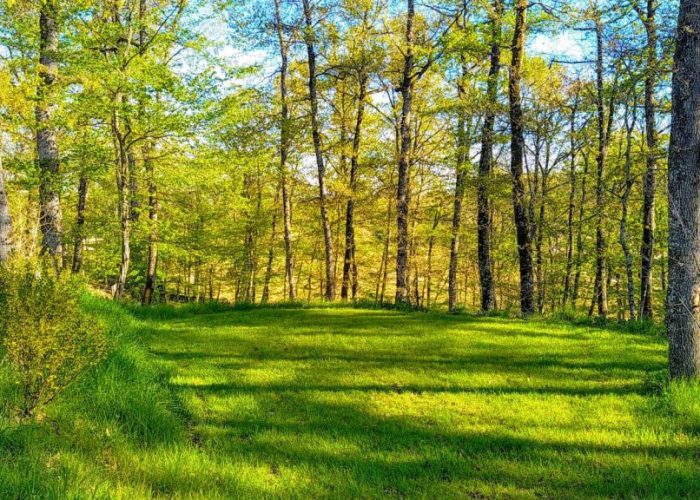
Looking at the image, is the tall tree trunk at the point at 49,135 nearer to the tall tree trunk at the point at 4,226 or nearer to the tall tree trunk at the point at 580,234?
the tall tree trunk at the point at 4,226

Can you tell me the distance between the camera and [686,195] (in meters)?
5.45

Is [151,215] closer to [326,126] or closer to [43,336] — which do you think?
[326,126]

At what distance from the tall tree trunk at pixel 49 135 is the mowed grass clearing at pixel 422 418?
194 inches

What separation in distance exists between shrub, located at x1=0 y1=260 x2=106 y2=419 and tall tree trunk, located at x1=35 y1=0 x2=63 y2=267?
26.8 ft

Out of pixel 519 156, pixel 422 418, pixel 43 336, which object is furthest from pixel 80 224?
pixel 422 418

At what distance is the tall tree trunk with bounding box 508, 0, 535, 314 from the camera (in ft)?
36.5

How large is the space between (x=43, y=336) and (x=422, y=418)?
3821mm

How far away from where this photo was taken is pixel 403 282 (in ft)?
43.4

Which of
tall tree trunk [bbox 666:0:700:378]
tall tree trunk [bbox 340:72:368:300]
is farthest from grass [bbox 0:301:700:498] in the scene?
tall tree trunk [bbox 340:72:368:300]

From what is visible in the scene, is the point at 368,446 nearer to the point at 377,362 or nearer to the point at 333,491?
the point at 333,491

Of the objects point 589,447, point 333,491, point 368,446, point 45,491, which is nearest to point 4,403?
point 45,491

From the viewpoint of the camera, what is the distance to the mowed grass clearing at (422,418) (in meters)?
3.56

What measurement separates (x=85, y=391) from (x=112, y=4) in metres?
11.5

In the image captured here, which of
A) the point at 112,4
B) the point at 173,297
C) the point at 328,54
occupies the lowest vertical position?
the point at 173,297
